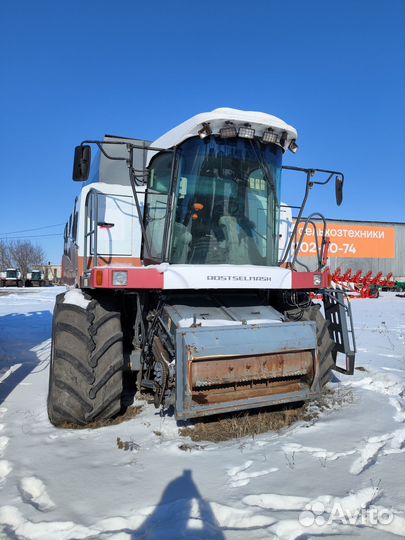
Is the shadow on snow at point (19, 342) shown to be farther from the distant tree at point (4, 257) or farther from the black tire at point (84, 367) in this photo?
the distant tree at point (4, 257)

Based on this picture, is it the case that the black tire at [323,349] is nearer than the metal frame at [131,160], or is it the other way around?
the metal frame at [131,160]

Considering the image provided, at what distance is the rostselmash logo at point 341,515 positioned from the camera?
2367 mm

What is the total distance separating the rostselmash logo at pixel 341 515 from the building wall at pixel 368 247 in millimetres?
26630

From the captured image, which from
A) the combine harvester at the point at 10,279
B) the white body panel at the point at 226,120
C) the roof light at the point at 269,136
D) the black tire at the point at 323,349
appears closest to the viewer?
the white body panel at the point at 226,120

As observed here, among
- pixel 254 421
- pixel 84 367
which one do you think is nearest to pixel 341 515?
pixel 254 421

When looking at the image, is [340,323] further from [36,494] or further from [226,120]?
[36,494]

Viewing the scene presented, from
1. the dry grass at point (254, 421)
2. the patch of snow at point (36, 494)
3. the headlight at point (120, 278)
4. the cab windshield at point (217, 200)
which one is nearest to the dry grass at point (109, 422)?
the dry grass at point (254, 421)

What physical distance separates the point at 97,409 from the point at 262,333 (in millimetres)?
1632

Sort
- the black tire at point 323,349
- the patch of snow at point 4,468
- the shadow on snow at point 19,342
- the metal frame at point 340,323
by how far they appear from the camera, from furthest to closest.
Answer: the shadow on snow at point 19,342 < the metal frame at point 340,323 < the black tire at point 323,349 < the patch of snow at point 4,468

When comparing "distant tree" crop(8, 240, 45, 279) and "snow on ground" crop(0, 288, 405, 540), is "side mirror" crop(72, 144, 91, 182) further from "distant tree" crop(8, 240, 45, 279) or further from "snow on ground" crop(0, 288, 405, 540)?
"distant tree" crop(8, 240, 45, 279)

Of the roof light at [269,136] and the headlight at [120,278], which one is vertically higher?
the roof light at [269,136]

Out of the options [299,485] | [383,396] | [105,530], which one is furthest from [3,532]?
[383,396]

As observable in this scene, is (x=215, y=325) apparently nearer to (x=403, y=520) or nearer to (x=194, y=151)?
(x=194, y=151)

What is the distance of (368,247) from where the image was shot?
30.4 m
